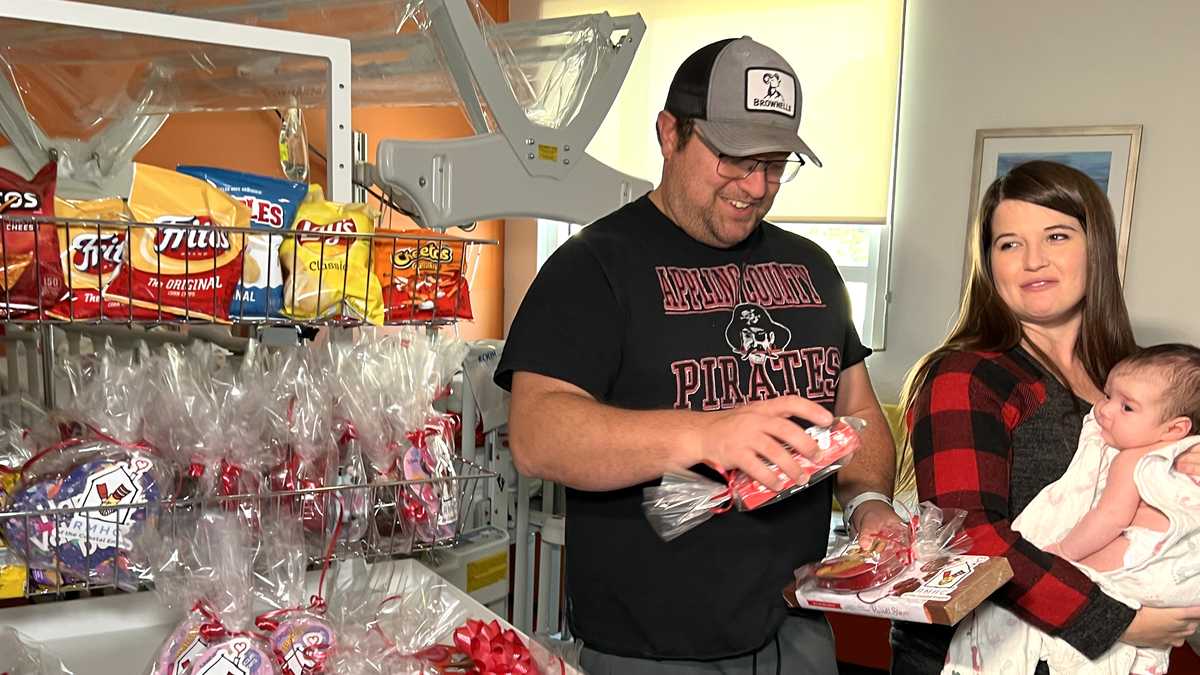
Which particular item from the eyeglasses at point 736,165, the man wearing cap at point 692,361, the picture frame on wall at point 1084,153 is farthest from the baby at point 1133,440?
the picture frame on wall at point 1084,153

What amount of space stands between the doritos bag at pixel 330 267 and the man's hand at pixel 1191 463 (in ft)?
4.14

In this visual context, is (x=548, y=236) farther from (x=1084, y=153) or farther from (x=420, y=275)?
(x=420, y=275)

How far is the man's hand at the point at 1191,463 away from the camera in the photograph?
4.53 ft

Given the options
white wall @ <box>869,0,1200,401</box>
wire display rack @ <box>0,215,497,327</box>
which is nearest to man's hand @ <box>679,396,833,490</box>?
wire display rack @ <box>0,215,497,327</box>

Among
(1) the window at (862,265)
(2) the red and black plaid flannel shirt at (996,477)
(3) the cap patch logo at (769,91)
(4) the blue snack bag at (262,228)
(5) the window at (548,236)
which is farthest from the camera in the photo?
(5) the window at (548,236)

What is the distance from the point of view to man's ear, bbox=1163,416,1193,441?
1.44 metres

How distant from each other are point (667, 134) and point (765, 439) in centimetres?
71

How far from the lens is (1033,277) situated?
1483 millimetres

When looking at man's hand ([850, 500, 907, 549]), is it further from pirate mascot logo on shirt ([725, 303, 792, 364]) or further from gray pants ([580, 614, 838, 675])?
pirate mascot logo on shirt ([725, 303, 792, 364])

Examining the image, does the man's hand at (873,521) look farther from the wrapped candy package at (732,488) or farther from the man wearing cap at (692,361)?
the wrapped candy package at (732,488)

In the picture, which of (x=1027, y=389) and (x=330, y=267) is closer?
(x=330, y=267)

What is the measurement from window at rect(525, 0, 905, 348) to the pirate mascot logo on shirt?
3.04 meters

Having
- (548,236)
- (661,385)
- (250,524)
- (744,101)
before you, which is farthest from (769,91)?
(548,236)

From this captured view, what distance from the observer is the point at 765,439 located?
1052 mm
